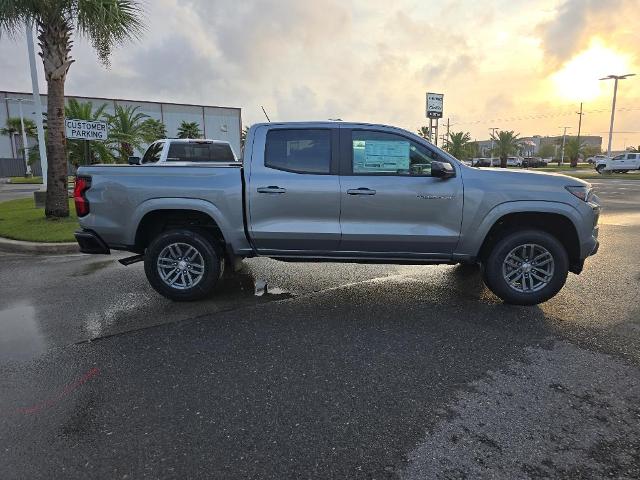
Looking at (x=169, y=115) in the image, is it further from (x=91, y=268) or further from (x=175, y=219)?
(x=175, y=219)

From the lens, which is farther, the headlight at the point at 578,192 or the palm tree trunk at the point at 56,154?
the palm tree trunk at the point at 56,154

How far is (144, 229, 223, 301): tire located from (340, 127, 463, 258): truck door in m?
1.56

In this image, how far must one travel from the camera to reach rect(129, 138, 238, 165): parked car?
10.8m

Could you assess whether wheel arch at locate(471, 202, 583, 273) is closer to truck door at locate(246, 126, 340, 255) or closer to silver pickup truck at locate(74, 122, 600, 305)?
silver pickup truck at locate(74, 122, 600, 305)

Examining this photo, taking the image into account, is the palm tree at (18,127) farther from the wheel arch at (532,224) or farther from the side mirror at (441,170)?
the wheel arch at (532,224)

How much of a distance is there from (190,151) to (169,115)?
55.7 meters

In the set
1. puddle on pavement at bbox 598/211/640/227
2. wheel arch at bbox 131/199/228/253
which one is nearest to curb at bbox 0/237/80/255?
wheel arch at bbox 131/199/228/253

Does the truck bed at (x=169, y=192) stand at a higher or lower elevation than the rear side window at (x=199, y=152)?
lower

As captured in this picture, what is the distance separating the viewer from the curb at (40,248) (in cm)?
809

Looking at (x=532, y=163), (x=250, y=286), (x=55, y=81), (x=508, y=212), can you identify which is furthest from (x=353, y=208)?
(x=532, y=163)

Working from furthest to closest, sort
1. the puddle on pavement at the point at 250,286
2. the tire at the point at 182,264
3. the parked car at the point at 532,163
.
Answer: the parked car at the point at 532,163 → the puddle on pavement at the point at 250,286 → the tire at the point at 182,264

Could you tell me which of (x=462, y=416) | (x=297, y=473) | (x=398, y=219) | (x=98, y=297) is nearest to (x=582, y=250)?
(x=398, y=219)

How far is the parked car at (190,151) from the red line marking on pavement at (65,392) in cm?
793

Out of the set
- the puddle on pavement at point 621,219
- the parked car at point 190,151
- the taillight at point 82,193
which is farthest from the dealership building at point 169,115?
the taillight at point 82,193
